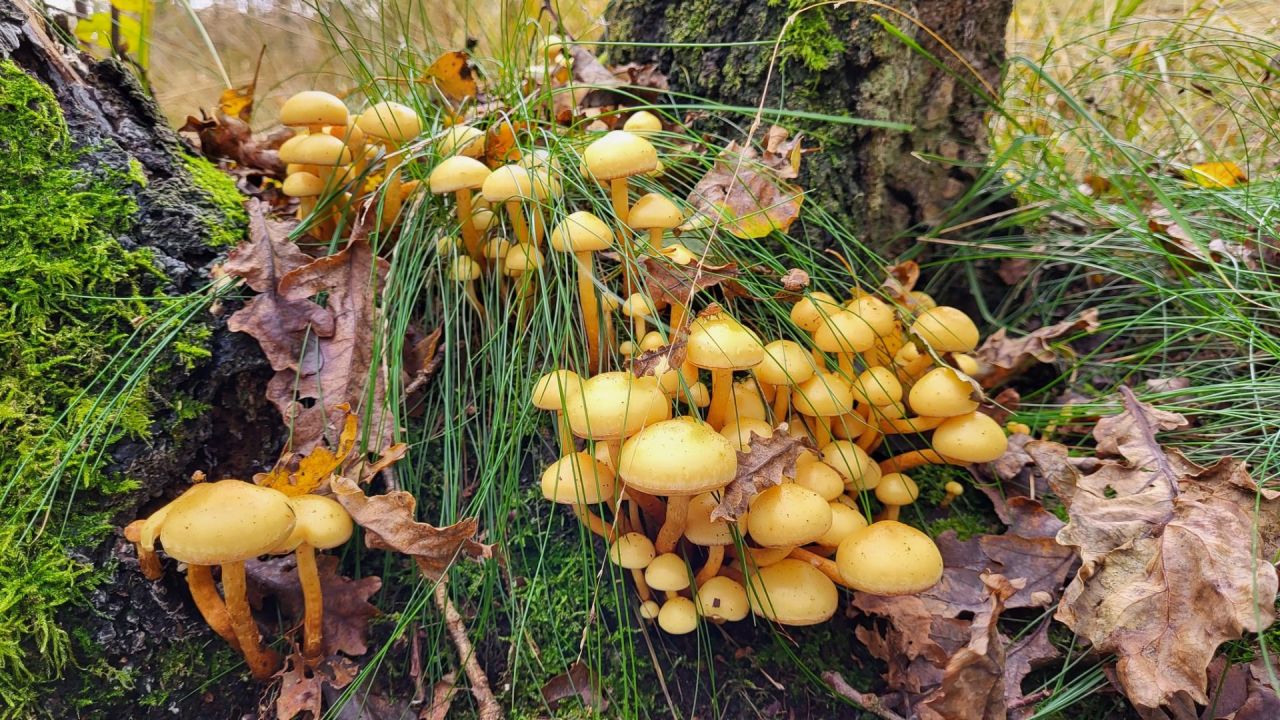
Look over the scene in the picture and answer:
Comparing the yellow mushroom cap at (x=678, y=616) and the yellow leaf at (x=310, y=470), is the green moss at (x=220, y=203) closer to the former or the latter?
the yellow leaf at (x=310, y=470)

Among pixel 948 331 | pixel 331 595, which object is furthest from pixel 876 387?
pixel 331 595

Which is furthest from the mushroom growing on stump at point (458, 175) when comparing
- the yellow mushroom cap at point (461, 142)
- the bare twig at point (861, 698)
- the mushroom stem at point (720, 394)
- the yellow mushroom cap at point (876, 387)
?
the bare twig at point (861, 698)

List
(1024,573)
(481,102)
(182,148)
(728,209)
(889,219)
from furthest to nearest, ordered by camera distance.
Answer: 1. (481,102)
2. (889,219)
3. (182,148)
4. (728,209)
5. (1024,573)

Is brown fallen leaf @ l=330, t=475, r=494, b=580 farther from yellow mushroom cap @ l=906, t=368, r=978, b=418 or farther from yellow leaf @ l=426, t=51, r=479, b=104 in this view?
yellow leaf @ l=426, t=51, r=479, b=104

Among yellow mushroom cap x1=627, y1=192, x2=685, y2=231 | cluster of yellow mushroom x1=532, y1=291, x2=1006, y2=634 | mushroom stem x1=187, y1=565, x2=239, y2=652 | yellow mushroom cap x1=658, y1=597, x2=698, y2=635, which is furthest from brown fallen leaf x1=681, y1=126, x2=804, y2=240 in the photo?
mushroom stem x1=187, y1=565, x2=239, y2=652

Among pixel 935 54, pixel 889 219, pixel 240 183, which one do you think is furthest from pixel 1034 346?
pixel 240 183

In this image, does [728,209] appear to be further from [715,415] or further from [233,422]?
[233,422]
